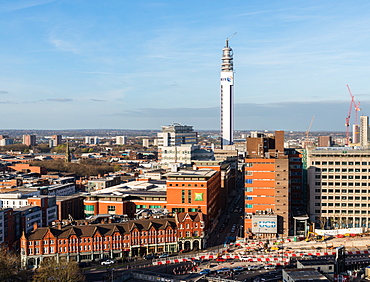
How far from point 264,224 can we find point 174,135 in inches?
3038

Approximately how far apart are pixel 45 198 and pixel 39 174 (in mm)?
62250

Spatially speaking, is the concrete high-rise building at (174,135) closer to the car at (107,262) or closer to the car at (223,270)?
the car at (107,262)

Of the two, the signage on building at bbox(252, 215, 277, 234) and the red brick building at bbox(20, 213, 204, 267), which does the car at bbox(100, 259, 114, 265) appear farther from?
the signage on building at bbox(252, 215, 277, 234)

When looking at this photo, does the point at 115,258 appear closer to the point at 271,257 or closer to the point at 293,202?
the point at 271,257

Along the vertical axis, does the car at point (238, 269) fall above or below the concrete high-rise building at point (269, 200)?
below

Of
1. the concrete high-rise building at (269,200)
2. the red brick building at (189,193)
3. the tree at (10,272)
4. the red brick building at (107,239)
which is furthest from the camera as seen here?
the red brick building at (189,193)

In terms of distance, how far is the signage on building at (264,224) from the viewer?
266 ft

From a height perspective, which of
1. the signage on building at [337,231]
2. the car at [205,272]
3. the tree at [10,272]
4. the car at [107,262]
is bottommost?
the car at [107,262]

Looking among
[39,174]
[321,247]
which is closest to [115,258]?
[321,247]

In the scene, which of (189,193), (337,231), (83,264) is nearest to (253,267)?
(83,264)

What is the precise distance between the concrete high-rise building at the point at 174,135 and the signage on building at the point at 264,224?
76.6 m

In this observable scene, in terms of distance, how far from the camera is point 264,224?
81.1 m

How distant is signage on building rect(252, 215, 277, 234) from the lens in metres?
81.0

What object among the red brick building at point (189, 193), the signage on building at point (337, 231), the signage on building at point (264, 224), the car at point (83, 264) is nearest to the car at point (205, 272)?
the car at point (83, 264)
